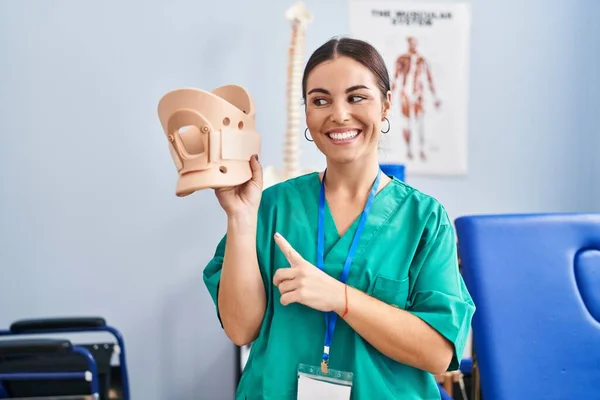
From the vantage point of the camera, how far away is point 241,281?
856 mm

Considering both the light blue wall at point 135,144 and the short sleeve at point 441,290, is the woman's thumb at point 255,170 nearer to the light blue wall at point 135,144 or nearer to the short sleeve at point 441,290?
the short sleeve at point 441,290

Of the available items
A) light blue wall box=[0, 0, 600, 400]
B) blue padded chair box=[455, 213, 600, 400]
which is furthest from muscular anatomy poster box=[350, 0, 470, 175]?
blue padded chair box=[455, 213, 600, 400]

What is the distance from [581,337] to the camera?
3.97ft

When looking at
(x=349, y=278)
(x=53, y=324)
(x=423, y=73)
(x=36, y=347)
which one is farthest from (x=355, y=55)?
(x=423, y=73)

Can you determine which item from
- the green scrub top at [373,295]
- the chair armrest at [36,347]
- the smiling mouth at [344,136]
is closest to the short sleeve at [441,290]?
the green scrub top at [373,295]

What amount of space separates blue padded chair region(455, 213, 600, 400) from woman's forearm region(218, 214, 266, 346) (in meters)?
0.60

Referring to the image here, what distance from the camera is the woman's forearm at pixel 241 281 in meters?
0.86

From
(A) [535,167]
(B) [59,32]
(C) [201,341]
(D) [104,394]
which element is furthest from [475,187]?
(B) [59,32]

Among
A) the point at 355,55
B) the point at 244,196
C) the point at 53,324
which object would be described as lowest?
the point at 53,324

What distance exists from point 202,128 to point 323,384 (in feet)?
1.59

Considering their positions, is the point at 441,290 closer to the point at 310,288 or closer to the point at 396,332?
Result: the point at 396,332

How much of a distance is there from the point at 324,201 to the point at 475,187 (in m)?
1.67

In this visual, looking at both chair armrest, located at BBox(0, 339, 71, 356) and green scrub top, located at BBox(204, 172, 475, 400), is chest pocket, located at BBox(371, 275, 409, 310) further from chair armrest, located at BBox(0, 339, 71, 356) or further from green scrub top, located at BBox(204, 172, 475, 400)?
chair armrest, located at BBox(0, 339, 71, 356)

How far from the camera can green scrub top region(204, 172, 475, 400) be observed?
85 cm
